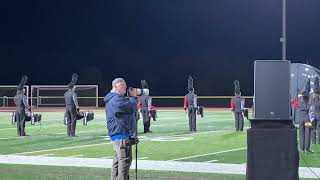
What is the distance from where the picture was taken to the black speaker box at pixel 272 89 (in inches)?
319

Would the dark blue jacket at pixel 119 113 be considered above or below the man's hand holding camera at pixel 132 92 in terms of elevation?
below

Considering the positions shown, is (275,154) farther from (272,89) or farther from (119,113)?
(119,113)

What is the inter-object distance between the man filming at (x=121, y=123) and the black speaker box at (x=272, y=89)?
2.16m

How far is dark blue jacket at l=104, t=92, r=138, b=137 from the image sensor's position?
30.5ft

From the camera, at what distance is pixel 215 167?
41.8ft

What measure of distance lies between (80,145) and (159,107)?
35.6 meters

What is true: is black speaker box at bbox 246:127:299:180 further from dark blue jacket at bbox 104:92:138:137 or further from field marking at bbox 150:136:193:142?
field marking at bbox 150:136:193:142

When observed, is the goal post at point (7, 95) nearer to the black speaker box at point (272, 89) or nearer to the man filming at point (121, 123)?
the man filming at point (121, 123)

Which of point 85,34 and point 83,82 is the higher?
point 85,34

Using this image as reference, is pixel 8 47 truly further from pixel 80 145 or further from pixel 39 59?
pixel 80 145

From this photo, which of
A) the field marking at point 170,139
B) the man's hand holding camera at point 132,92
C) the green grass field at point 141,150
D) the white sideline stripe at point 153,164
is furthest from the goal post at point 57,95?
the man's hand holding camera at point 132,92

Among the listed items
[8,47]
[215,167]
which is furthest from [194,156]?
[8,47]

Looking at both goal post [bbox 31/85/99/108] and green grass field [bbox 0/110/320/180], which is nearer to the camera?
green grass field [bbox 0/110/320/180]

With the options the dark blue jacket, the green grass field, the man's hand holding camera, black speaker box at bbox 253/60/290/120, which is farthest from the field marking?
black speaker box at bbox 253/60/290/120
